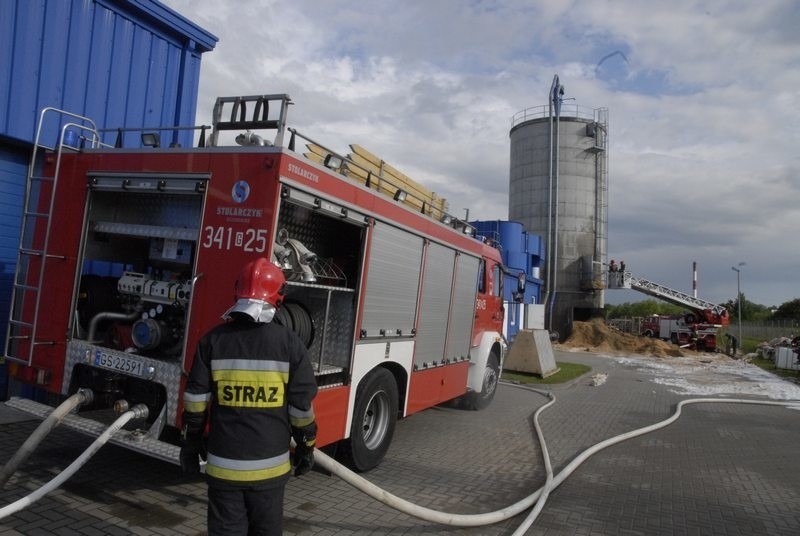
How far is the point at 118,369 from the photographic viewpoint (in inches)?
170

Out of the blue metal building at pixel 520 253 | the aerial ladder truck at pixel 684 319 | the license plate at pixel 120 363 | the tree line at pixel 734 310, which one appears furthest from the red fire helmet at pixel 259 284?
→ the tree line at pixel 734 310

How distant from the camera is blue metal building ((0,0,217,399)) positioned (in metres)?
6.70

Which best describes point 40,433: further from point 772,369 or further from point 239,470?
point 772,369

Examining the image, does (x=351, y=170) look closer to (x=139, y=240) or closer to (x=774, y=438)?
(x=139, y=240)

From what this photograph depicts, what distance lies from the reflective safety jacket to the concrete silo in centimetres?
3731

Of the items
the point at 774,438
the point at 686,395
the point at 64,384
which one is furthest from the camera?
the point at 686,395

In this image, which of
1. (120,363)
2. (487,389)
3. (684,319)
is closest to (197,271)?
(120,363)

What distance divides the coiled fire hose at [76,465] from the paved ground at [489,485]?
49 centimetres

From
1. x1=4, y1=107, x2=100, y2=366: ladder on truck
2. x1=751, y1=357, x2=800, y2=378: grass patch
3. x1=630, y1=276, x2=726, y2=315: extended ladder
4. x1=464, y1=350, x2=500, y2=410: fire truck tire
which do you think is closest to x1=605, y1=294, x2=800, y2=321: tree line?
x1=630, y1=276, x2=726, y2=315: extended ladder

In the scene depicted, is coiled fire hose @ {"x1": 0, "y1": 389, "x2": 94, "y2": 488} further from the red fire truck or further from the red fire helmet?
the red fire helmet

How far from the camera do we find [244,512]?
267 centimetres

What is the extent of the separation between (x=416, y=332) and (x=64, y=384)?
11.0ft

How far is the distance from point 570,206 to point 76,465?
39750mm

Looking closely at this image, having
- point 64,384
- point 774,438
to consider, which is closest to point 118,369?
point 64,384
